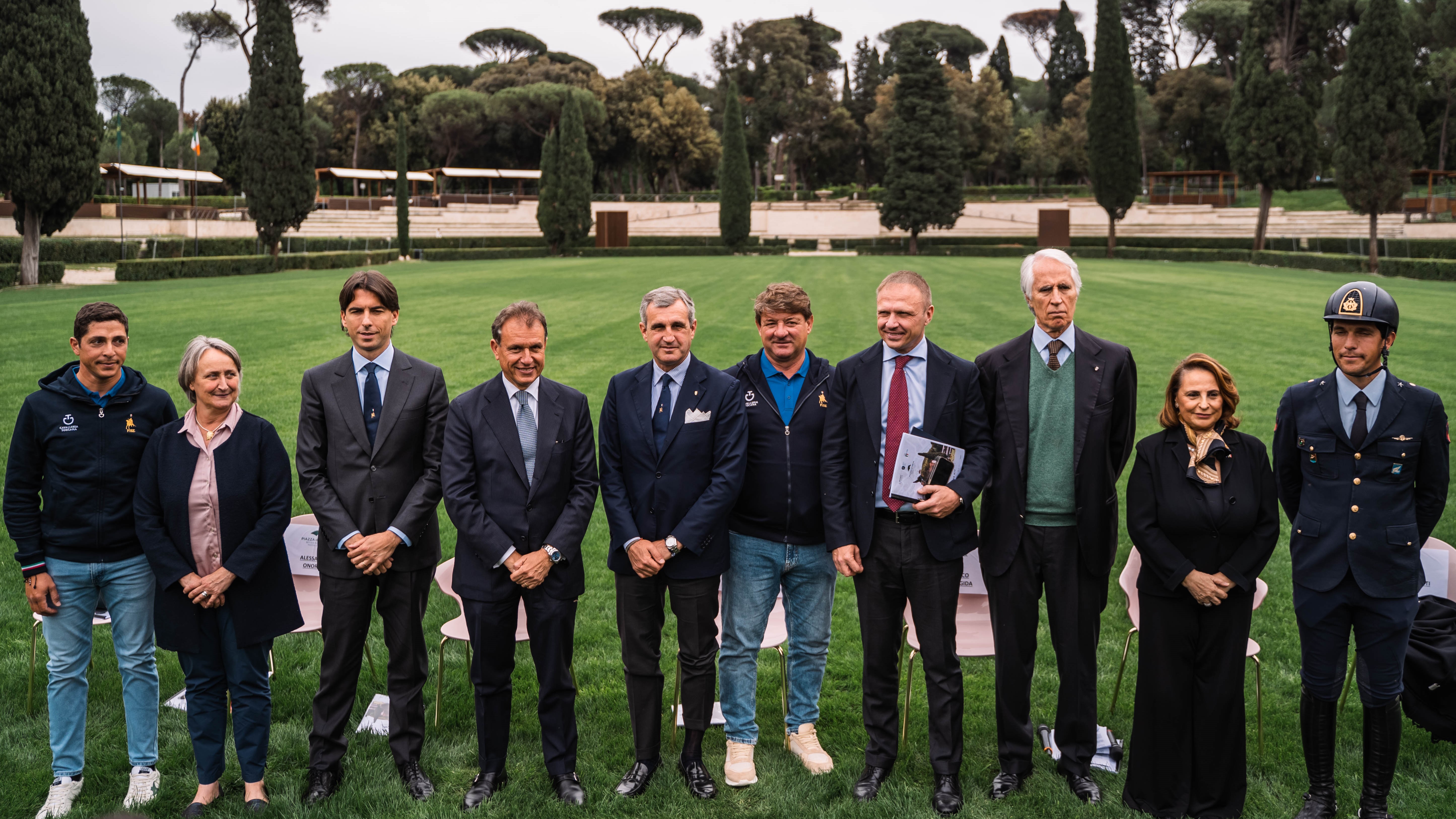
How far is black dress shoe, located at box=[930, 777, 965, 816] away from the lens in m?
3.69

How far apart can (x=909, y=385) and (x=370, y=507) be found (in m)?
2.21

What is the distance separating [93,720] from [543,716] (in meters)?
2.21

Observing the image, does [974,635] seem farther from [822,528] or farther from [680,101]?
[680,101]

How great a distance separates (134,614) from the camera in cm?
377

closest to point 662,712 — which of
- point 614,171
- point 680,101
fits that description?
point 680,101

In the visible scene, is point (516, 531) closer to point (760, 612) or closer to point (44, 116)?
point (760, 612)

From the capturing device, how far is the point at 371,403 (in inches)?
155

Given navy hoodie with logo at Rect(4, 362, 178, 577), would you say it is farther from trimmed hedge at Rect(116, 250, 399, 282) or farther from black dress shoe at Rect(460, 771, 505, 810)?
trimmed hedge at Rect(116, 250, 399, 282)

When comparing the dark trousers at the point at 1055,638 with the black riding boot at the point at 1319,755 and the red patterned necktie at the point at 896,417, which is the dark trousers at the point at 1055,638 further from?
the black riding boot at the point at 1319,755

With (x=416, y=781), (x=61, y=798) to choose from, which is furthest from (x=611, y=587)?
(x=61, y=798)

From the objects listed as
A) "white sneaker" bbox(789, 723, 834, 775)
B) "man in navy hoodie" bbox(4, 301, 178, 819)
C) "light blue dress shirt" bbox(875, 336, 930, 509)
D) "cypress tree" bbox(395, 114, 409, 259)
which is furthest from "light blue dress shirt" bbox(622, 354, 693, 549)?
"cypress tree" bbox(395, 114, 409, 259)

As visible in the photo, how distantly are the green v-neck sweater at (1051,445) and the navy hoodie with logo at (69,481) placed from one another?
3384 millimetres

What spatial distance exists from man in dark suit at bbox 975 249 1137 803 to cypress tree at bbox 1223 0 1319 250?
41.4m

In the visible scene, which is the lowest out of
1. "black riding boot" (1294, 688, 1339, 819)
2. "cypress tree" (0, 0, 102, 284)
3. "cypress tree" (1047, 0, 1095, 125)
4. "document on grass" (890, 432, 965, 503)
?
"black riding boot" (1294, 688, 1339, 819)
